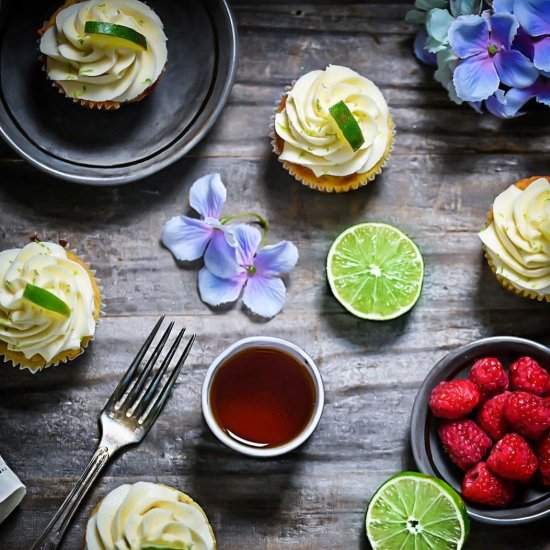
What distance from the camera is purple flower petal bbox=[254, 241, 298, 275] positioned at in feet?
8.64

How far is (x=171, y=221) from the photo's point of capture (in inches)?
105

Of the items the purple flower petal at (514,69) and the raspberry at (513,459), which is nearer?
the raspberry at (513,459)

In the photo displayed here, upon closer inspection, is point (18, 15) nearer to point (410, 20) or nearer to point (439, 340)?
point (410, 20)

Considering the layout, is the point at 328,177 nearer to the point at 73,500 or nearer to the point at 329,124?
the point at 329,124

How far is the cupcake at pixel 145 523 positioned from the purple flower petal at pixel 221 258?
679 mm

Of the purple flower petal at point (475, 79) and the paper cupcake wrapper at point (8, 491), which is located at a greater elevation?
the purple flower petal at point (475, 79)

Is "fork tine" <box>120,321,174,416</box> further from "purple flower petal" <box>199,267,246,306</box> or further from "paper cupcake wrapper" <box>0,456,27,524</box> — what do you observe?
"paper cupcake wrapper" <box>0,456,27,524</box>

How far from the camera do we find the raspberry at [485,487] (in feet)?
8.07

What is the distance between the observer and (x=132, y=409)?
2609 mm

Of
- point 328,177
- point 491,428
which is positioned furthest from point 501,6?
point 491,428

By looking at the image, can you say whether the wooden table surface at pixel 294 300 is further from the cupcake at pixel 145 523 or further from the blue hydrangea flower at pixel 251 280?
the cupcake at pixel 145 523

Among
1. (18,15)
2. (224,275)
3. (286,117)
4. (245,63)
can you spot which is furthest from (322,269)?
(18,15)

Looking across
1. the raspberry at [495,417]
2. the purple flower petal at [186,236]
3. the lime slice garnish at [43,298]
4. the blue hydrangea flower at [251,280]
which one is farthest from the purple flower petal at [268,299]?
the raspberry at [495,417]

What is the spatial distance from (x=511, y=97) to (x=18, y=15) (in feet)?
5.16
